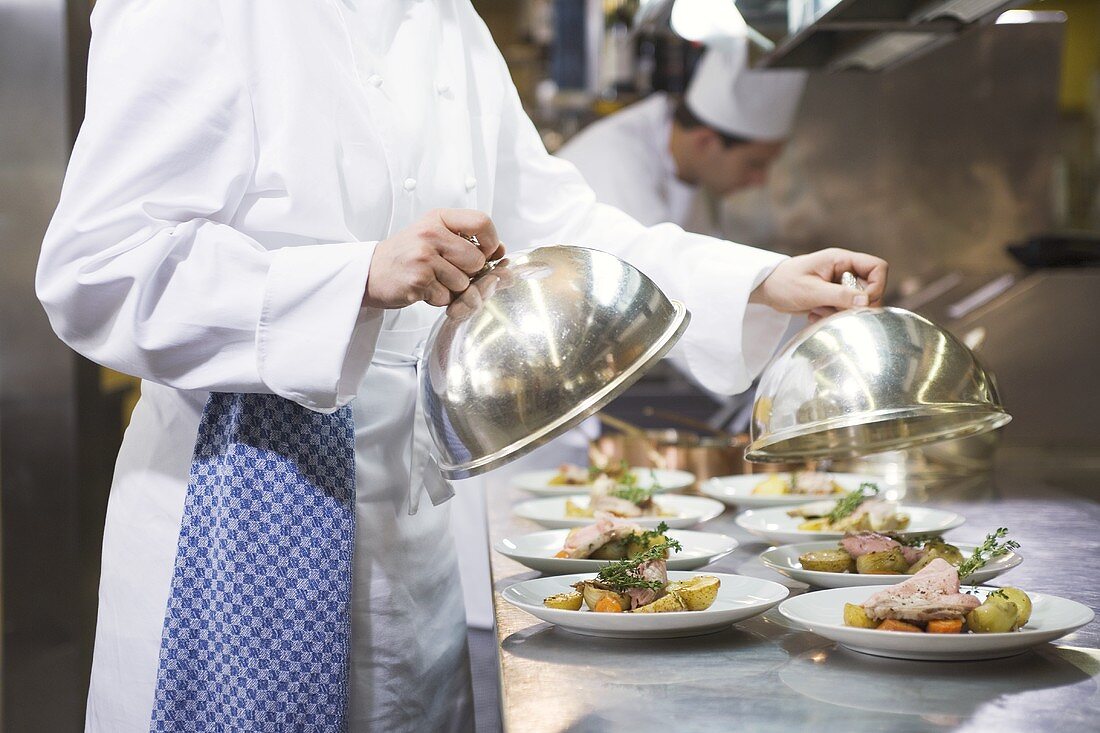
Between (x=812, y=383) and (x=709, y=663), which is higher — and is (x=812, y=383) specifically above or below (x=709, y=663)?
above

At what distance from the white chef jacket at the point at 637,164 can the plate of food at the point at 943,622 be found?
2.53 m

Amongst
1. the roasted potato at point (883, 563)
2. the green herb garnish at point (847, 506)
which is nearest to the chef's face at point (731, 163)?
the green herb garnish at point (847, 506)

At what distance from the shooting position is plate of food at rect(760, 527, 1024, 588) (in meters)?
1.29

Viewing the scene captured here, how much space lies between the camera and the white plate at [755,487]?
1.94 metres

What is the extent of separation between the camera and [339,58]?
134 cm

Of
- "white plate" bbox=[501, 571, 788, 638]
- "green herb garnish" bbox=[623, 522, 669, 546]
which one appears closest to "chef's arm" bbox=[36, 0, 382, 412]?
"white plate" bbox=[501, 571, 788, 638]

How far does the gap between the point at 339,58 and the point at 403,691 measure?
762 mm

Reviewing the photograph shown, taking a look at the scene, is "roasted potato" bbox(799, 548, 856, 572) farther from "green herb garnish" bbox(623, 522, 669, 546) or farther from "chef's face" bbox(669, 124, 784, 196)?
"chef's face" bbox(669, 124, 784, 196)

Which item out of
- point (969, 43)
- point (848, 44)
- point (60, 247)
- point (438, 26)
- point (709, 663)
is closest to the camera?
point (709, 663)

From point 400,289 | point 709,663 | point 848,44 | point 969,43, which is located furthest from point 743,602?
point 969,43

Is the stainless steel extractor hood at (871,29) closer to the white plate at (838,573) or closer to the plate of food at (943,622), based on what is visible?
the white plate at (838,573)

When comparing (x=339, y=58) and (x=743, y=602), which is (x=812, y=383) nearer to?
(x=743, y=602)

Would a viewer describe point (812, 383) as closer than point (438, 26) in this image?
Yes

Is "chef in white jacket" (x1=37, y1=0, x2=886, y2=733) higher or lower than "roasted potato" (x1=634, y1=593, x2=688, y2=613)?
higher
